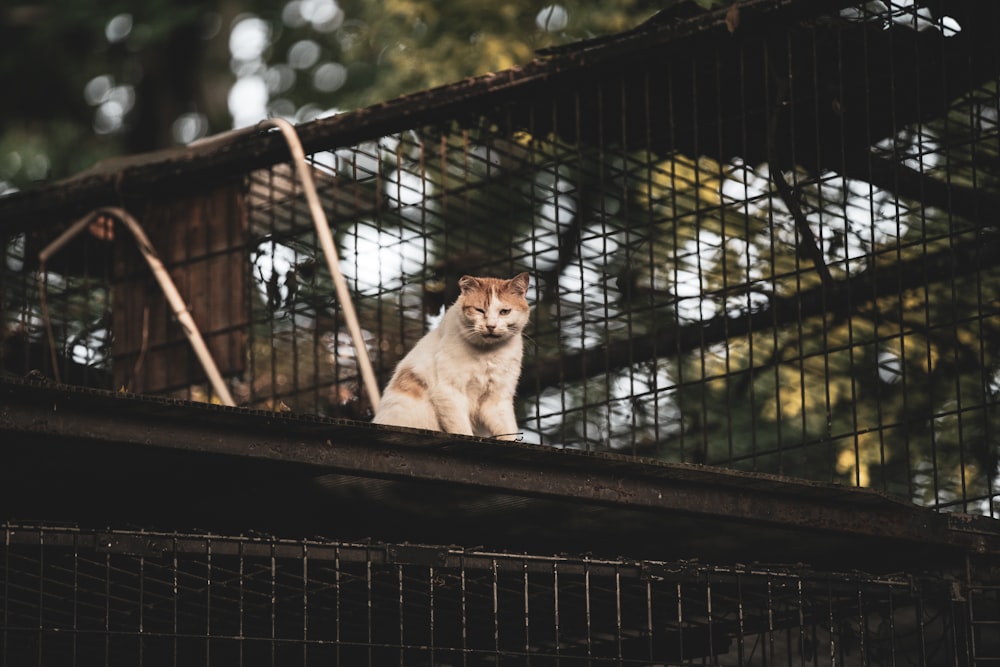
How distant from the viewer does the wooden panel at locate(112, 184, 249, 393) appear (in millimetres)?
6805

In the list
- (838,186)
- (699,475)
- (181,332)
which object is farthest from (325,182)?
A: (699,475)

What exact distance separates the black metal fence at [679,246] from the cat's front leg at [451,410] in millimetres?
465

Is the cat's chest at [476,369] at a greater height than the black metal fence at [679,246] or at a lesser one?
lesser

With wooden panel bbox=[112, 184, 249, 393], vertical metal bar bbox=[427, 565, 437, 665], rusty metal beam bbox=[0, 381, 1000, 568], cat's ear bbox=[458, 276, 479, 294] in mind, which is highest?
wooden panel bbox=[112, 184, 249, 393]

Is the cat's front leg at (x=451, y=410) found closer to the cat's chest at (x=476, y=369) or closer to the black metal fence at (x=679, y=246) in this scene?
the cat's chest at (x=476, y=369)

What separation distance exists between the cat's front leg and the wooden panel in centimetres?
178

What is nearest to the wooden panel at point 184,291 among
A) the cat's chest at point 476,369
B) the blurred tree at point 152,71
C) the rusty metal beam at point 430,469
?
the cat's chest at point 476,369

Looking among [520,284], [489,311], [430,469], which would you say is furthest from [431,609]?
[520,284]

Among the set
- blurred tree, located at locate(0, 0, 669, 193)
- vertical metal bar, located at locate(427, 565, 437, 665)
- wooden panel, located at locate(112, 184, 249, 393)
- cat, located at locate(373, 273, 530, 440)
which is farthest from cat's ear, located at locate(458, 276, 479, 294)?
blurred tree, located at locate(0, 0, 669, 193)

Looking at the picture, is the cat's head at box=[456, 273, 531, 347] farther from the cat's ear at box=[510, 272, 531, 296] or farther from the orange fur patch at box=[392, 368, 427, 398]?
the orange fur patch at box=[392, 368, 427, 398]

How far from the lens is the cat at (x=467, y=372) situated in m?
5.23

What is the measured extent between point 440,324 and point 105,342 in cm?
225

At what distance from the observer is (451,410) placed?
5.22m

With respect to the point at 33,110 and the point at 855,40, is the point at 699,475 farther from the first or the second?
the point at 33,110
